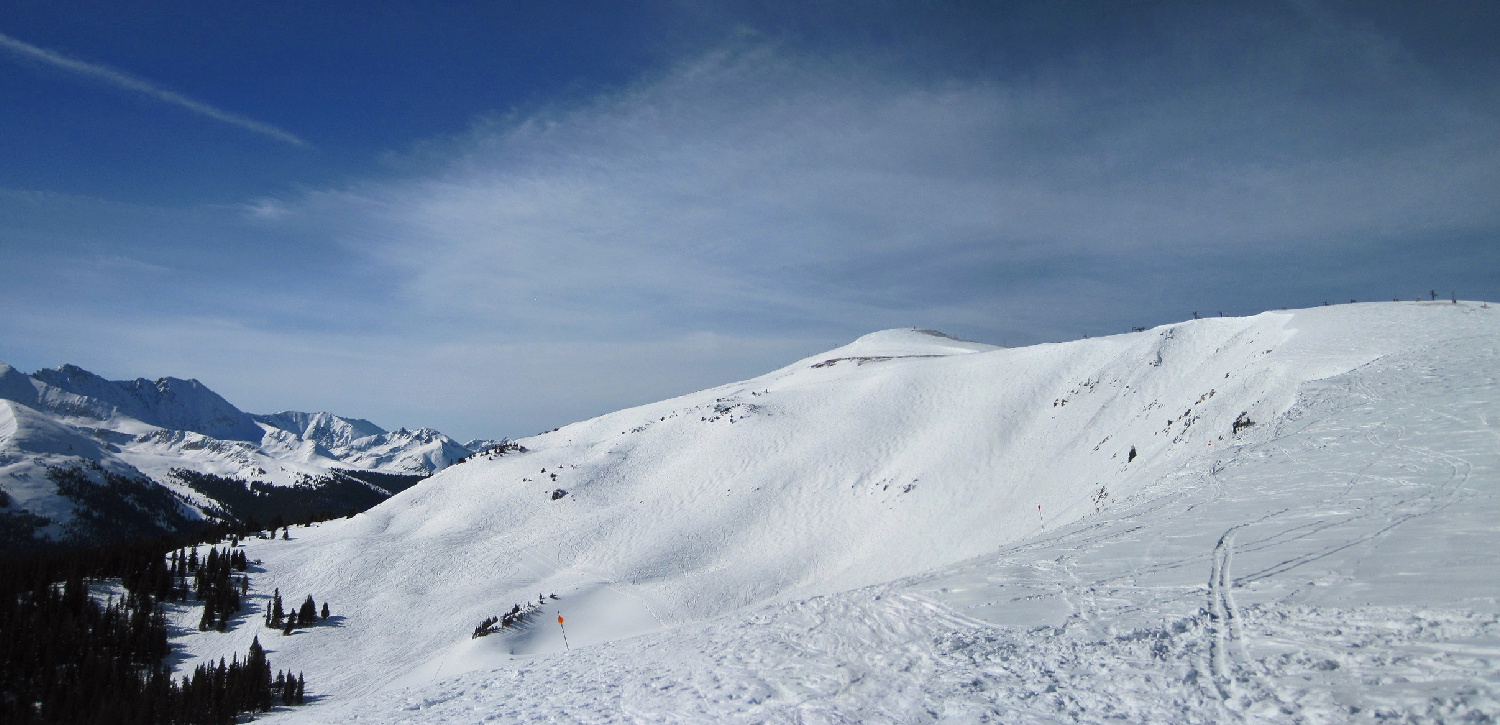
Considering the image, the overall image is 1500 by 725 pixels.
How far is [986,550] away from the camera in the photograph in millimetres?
31516

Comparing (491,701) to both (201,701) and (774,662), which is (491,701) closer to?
(774,662)

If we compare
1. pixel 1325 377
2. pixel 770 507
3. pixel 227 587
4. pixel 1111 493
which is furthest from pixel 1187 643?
pixel 227 587

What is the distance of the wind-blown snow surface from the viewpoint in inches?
364

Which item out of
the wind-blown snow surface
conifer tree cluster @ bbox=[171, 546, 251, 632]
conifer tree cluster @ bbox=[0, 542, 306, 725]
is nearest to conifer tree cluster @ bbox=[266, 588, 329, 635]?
the wind-blown snow surface

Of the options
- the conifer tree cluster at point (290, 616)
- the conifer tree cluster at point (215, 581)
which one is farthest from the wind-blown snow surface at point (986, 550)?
the conifer tree cluster at point (215, 581)

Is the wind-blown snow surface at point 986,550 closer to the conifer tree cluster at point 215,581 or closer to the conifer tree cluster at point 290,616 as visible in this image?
the conifer tree cluster at point 290,616

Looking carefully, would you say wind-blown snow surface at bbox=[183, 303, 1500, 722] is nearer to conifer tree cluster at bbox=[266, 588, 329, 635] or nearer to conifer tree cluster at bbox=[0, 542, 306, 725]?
conifer tree cluster at bbox=[266, 588, 329, 635]

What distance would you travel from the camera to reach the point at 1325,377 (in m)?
26.8

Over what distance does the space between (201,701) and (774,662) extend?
3284cm

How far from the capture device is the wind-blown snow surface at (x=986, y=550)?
9.25 metres

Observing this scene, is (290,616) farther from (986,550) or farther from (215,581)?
(986,550)

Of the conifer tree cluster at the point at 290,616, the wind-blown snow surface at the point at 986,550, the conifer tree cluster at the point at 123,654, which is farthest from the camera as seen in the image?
the conifer tree cluster at the point at 290,616

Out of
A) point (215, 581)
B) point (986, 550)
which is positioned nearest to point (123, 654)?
point (215, 581)

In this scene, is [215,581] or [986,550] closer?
[986,550]
